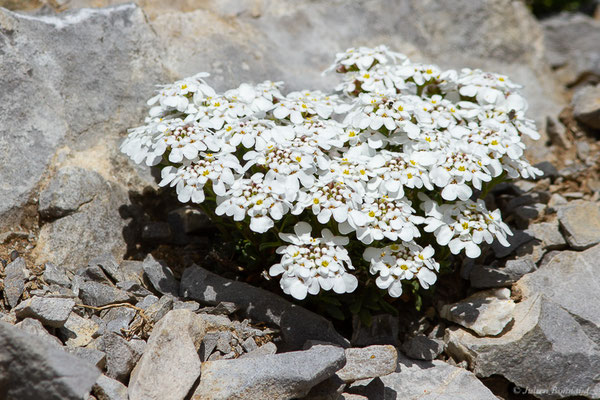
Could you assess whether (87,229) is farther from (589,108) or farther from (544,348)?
(589,108)

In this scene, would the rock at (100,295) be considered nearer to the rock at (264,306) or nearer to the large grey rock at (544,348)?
the rock at (264,306)

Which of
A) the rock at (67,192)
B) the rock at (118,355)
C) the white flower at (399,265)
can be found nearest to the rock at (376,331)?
the white flower at (399,265)

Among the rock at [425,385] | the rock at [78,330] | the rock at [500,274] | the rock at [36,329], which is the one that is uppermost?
the rock at [500,274]

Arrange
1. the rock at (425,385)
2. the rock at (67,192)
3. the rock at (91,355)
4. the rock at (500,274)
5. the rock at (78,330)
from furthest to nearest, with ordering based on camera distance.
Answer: the rock at (500,274), the rock at (67,192), the rock at (425,385), the rock at (78,330), the rock at (91,355)

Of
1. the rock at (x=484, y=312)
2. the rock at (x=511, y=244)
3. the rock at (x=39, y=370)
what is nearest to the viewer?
the rock at (x=39, y=370)

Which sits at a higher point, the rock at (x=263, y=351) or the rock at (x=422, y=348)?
the rock at (x=263, y=351)

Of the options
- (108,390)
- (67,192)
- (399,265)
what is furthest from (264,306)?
(67,192)
